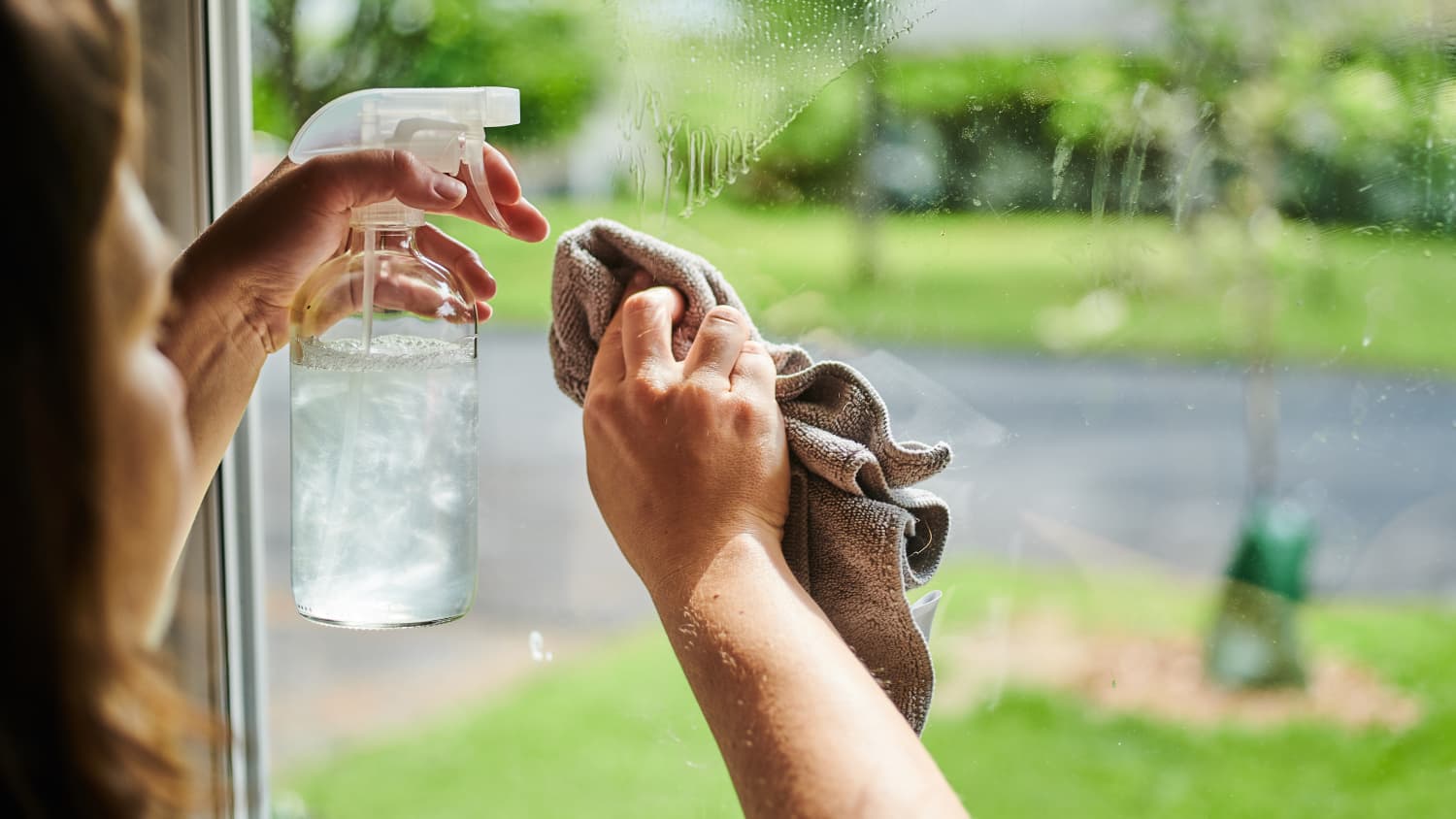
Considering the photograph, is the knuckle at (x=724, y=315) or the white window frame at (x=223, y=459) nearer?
the knuckle at (x=724, y=315)

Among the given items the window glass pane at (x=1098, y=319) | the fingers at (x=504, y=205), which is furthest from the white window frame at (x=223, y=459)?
the fingers at (x=504, y=205)

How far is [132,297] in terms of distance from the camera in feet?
1.19

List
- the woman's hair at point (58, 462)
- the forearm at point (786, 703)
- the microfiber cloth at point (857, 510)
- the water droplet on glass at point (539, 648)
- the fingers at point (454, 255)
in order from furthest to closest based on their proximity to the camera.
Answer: the water droplet on glass at point (539, 648)
the fingers at point (454, 255)
the microfiber cloth at point (857, 510)
the forearm at point (786, 703)
the woman's hair at point (58, 462)

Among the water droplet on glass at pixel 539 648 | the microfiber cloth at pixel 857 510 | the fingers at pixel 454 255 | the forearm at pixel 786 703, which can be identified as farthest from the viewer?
the water droplet on glass at pixel 539 648

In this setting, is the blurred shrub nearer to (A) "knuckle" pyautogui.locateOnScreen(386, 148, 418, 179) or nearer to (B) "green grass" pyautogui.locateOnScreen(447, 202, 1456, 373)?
(B) "green grass" pyautogui.locateOnScreen(447, 202, 1456, 373)

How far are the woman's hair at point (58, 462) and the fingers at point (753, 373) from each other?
0.30 metres

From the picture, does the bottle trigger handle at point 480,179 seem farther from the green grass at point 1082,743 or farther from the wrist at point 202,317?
the green grass at point 1082,743

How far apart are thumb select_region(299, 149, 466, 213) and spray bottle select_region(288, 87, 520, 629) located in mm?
12

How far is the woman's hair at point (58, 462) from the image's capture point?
1.07 feet

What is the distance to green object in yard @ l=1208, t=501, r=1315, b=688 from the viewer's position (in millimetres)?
601

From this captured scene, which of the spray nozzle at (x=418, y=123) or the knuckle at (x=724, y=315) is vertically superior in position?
the spray nozzle at (x=418, y=123)

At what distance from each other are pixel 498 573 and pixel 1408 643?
22.1 inches

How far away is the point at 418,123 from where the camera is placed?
0.60 m

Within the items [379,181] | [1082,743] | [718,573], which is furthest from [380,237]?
[1082,743]
